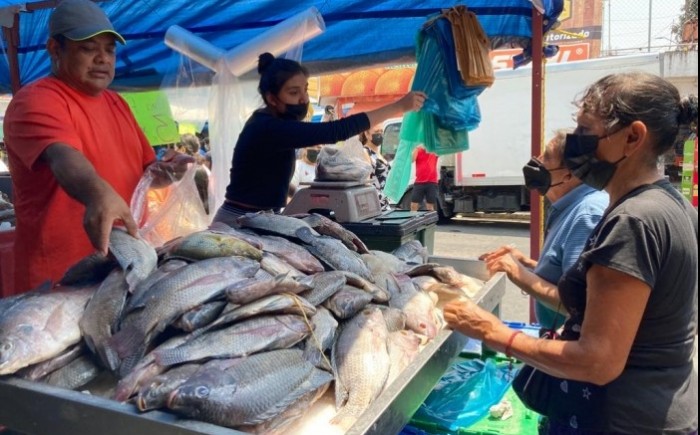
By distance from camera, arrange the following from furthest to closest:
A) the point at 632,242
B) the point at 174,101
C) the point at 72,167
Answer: the point at 174,101 < the point at 72,167 < the point at 632,242

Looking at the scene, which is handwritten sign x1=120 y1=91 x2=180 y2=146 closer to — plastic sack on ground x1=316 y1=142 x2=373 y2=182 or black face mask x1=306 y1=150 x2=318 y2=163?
plastic sack on ground x1=316 y1=142 x2=373 y2=182

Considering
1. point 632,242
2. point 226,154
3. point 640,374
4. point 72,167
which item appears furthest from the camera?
point 226,154

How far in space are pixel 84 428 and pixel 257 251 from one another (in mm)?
839

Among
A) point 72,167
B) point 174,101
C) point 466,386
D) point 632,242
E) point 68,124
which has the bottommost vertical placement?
point 466,386

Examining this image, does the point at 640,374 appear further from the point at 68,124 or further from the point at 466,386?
the point at 68,124

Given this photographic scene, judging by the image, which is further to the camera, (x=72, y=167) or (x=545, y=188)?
(x=545, y=188)

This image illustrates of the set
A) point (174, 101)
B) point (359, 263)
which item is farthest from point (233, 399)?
point (174, 101)

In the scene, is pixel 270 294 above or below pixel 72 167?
below

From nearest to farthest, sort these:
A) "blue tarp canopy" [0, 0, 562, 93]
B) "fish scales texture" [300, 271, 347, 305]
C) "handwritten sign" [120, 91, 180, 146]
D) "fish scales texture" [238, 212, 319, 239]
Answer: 1. "fish scales texture" [300, 271, 347, 305]
2. "fish scales texture" [238, 212, 319, 239]
3. "blue tarp canopy" [0, 0, 562, 93]
4. "handwritten sign" [120, 91, 180, 146]

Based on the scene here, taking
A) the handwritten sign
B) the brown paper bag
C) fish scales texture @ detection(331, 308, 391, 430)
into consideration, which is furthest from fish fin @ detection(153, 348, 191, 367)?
the handwritten sign

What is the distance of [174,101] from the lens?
19.4ft

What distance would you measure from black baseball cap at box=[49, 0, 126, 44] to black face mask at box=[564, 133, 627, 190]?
2011 mm

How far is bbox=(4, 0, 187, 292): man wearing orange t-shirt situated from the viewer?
232cm

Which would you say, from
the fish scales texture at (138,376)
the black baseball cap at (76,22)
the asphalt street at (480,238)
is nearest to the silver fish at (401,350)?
the fish scales texture at (138,376)
